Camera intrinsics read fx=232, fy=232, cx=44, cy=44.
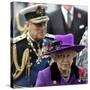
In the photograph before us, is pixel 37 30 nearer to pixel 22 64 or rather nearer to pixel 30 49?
pixel 30 49

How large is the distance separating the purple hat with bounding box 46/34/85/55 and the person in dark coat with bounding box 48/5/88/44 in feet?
0.09

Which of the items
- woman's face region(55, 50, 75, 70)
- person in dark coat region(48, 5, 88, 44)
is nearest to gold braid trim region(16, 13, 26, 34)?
person in dark coat region(48, 5, 88, 44)

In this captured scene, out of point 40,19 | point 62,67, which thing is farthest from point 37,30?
point 62,67

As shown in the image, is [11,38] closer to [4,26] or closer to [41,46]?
[4,26]

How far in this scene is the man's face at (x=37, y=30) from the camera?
61.5 inches

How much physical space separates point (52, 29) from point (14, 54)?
31 cm

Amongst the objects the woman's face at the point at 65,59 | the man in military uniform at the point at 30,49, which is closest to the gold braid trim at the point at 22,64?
the man in military uniform at the point at 30,49

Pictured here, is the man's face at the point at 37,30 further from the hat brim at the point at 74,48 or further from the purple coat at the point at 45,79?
the purple coat at the point at 45,79

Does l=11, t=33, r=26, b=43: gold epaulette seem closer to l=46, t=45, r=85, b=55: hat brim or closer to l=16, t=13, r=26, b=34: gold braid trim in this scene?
l=16, t=13, r=26, b=34: gold braid trim

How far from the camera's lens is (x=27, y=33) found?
155 cm

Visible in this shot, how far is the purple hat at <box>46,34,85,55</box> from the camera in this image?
1.61 metres

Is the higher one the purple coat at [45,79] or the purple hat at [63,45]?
the purple hat at [63,45]

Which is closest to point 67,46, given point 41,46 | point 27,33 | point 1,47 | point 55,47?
point 55,47

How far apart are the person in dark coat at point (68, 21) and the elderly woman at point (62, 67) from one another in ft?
0.14
